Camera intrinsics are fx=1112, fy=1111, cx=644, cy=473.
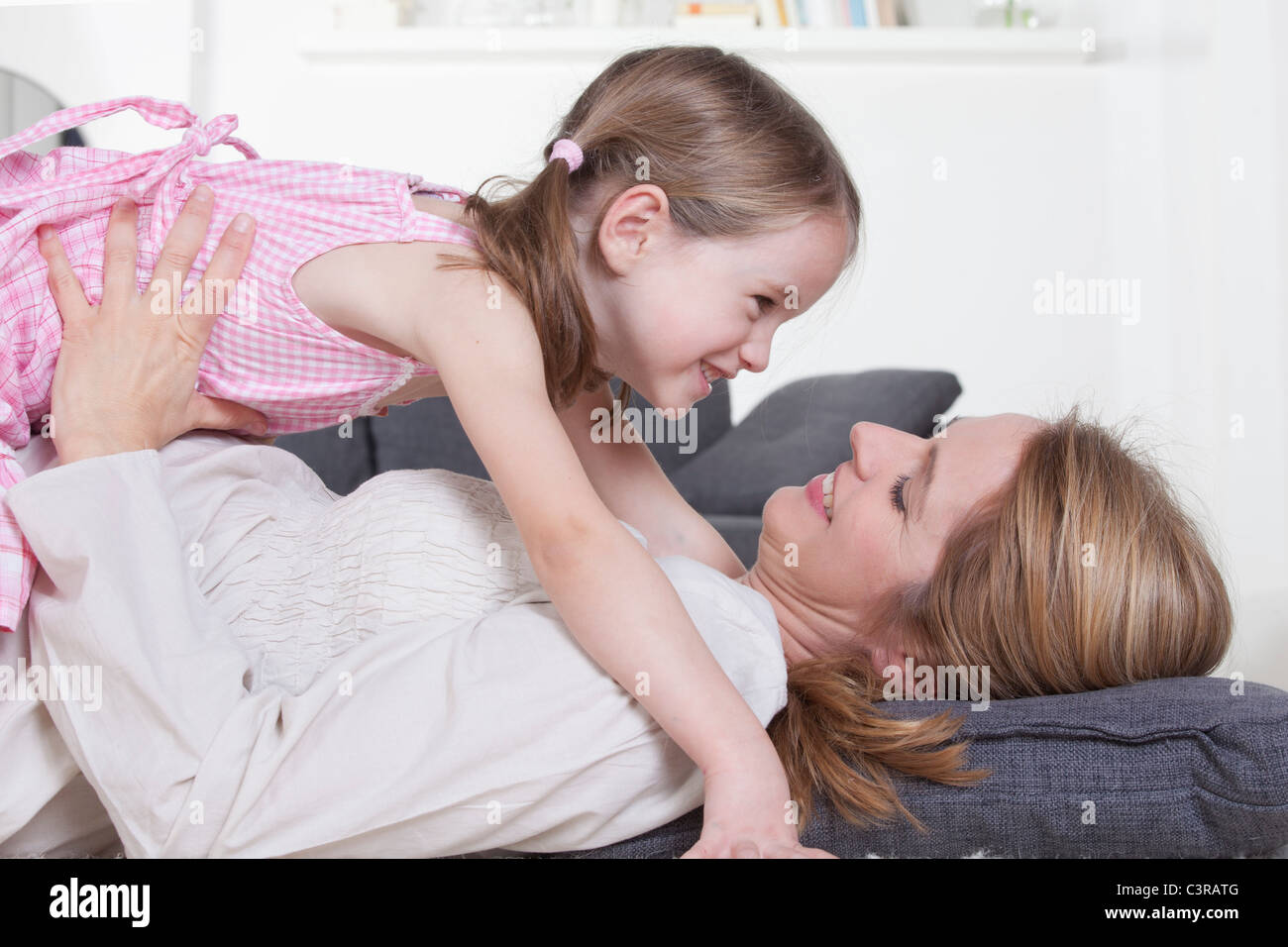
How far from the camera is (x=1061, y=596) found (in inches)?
46.1

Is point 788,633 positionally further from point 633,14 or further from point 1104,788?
point 633,14

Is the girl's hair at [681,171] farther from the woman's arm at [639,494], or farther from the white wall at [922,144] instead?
the white wall at [922,144]

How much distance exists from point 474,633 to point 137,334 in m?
0.58

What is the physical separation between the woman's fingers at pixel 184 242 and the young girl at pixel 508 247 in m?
0.02

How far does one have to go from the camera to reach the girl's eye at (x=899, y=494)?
4.20 feet

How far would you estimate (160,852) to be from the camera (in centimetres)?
96

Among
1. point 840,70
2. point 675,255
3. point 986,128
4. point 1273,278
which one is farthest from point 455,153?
point 675,255

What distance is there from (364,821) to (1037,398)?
11.9 ft

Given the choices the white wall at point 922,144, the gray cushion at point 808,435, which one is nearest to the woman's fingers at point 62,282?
the gray cushion at point 808,435

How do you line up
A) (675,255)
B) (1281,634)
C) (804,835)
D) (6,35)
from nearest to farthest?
1. (804,835)
2. (675,255)
3. (1281,634)
4. (6,35)

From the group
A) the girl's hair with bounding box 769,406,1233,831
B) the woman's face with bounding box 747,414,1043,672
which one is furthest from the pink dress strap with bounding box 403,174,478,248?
the girl's hair with bounding box 769,406,1233,831

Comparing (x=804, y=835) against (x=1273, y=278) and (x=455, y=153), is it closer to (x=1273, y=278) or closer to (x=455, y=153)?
(x=1273, y=278)

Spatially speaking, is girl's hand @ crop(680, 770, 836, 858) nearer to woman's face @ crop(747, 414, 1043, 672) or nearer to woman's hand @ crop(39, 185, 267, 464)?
woman's face @ crop(747, 414, 1043, 672)

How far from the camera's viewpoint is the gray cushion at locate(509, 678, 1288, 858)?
39.2 inches
